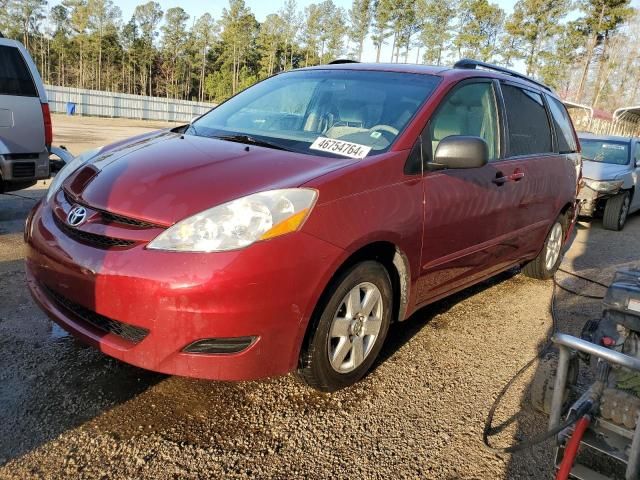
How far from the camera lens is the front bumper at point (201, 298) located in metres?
2.08

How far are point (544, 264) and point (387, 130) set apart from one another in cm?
270

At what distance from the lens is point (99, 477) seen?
1.99 metres

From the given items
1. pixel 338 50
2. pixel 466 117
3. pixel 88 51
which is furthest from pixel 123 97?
pixel 466 117

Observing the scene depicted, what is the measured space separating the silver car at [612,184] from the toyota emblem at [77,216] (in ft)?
23.7

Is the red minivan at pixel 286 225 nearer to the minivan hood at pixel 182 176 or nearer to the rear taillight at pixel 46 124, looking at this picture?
the minivan hood at pixel 182 176

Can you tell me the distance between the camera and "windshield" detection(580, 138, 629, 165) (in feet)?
29.9

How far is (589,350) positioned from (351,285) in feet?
3.57

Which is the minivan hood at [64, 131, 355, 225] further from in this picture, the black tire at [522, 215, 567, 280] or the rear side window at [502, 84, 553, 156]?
the black tire at [522, 215, 567, 280]

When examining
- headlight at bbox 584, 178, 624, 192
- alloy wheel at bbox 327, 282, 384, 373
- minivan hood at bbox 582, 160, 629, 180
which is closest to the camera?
alloy wheel at bbox 327, 282, 384, 373

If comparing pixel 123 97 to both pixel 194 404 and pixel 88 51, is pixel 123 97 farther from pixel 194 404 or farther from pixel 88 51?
pixel 194 404

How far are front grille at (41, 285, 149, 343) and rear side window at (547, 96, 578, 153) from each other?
4005mm

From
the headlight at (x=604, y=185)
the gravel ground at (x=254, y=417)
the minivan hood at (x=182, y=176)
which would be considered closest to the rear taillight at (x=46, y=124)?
the gravel ground at (x=254, y=417)

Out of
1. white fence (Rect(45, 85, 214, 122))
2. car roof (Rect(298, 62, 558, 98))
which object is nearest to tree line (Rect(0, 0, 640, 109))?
white fence (Rect(45, 85, 214, 122))

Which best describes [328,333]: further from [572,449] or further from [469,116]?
[469,116]
